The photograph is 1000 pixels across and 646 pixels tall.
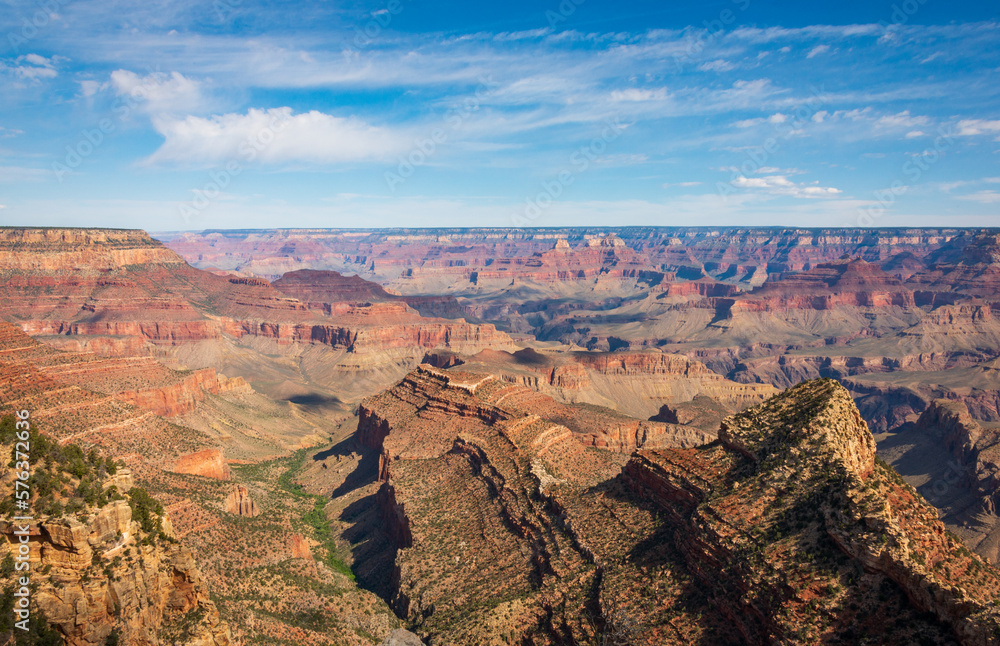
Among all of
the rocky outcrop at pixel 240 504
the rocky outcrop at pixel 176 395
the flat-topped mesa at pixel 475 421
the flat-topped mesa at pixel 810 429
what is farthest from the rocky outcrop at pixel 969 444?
the rocky outcrop at pixel 176 395

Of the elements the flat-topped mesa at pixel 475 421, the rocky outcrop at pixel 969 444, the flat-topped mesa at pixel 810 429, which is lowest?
the rocky outcrop at pixel 969 444

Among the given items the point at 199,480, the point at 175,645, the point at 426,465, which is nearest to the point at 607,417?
the point at 426,465

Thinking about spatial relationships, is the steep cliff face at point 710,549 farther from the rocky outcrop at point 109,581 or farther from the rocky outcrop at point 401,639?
the rocky outcrop at point 109,581

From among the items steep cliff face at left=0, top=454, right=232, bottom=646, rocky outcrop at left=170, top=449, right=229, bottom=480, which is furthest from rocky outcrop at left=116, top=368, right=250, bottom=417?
steep cliff face at left=0, top=454, right=232, bottom=646

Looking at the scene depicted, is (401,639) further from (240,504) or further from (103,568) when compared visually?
(240,504)

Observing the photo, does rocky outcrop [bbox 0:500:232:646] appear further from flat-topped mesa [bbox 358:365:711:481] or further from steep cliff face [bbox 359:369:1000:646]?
flat-topped mesa [bbox 358:365:711:481]

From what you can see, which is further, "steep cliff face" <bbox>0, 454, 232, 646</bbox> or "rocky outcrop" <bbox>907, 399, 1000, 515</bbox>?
"rocky outcrop" <bbox>907, 399, 1000, 515</bbox>
